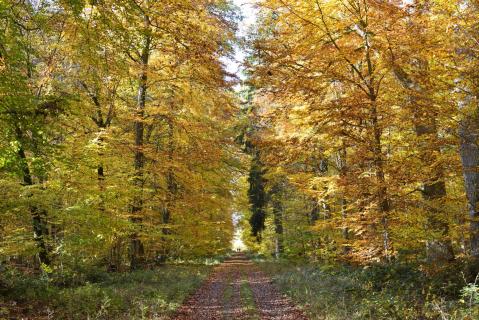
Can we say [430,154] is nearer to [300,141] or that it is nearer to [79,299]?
[300,141]

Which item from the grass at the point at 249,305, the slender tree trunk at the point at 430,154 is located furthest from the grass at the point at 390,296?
the grass at the point at 249,305

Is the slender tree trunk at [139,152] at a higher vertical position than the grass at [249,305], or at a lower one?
higher

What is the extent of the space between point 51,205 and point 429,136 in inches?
371

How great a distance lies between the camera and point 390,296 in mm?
8711

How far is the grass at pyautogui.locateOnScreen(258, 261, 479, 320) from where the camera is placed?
7.11m

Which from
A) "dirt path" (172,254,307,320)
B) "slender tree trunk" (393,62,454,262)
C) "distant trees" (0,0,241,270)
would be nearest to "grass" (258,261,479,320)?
"dirt path" (172,254,307,320)

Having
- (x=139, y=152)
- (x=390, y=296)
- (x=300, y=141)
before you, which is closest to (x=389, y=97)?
(x=300, y=141)

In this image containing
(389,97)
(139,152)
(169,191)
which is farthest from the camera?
(169,191)

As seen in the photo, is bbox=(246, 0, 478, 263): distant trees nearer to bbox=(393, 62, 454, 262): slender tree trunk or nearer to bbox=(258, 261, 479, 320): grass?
bbox=(393, 62, 454, 262): slender tree trunk

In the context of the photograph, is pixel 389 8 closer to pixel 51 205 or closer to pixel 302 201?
pixel 51 205

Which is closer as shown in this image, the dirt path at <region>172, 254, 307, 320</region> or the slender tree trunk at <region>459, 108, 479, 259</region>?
the slender tree trunk at <region>459, 108, 479, 259</region>

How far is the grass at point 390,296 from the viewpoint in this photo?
7.11 metres

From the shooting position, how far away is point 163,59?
16.8 m

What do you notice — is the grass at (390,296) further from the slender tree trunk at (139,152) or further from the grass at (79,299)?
the slender tree trunk at (139,152)
